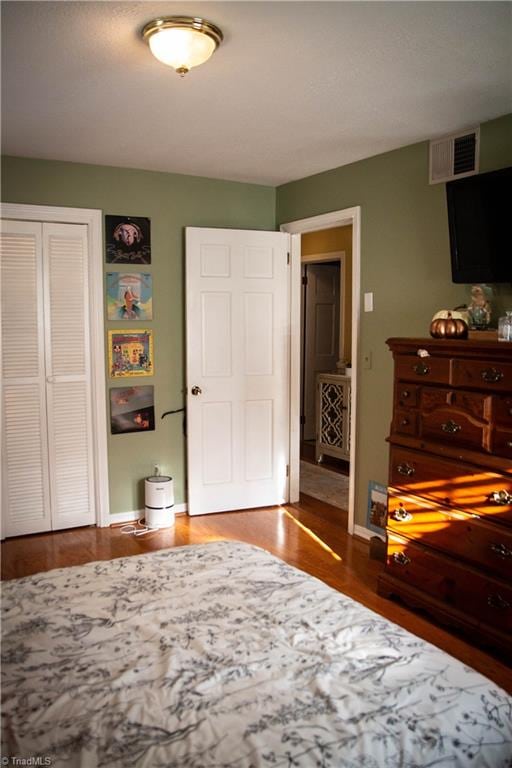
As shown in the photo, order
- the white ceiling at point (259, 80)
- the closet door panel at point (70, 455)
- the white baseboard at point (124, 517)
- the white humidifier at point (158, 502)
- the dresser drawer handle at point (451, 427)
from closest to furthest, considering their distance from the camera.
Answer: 1. the white ceiling at point (259, 80)
2. the dresser drawer handle at point (451, 427)
3. the closet door panel at point (70, 455)
4. the white humidifier at point (158, 502)
5. the white baseboard at point (124, 517)

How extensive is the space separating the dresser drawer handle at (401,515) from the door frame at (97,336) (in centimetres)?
220

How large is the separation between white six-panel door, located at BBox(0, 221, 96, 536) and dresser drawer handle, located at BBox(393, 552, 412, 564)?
7.51 feet

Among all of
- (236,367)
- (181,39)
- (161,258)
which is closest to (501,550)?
(181,39)

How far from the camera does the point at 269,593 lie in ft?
6.55

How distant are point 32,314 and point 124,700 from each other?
10.6 feet

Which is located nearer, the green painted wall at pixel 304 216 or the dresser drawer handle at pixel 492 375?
the dresser drawer handle at pixel 492 375

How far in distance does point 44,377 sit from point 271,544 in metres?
1.92

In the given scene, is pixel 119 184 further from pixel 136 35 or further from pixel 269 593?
pixel 269 593

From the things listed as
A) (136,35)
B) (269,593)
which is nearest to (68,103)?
(136,35)

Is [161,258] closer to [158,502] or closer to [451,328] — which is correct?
[158,502]

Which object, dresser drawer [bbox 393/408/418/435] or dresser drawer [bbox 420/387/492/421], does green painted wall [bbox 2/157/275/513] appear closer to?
dresser drawer [bbox 393/408/418/435]

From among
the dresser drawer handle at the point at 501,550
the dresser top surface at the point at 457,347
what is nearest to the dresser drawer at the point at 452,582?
the dresser drawer handle at the point at 501,550

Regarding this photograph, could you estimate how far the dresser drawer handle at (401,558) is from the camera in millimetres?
3209

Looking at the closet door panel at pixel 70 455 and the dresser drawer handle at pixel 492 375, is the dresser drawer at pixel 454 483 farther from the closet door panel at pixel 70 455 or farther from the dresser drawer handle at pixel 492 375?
the closet door panel at pixel 70 455
